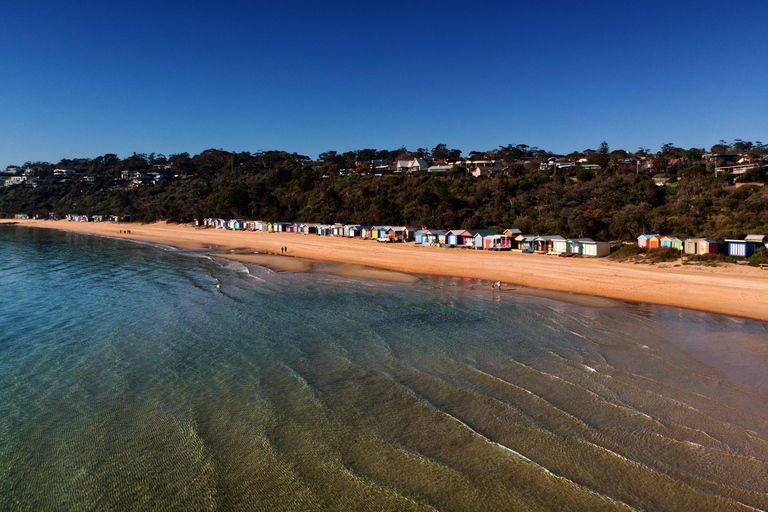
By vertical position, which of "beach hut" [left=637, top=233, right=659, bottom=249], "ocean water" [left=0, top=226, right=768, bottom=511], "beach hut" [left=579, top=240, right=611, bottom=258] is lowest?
"ocean water" [left=0, top=226, right=768, bottom=511]

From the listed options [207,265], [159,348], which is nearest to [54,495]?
[159,348]

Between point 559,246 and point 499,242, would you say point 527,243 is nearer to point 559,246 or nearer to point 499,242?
point 499,242

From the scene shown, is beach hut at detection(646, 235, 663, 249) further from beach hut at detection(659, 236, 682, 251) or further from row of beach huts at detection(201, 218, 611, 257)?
row of beach huts at detection(201, 218, 611, 257)

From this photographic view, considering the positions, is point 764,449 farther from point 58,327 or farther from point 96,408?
point 58,327

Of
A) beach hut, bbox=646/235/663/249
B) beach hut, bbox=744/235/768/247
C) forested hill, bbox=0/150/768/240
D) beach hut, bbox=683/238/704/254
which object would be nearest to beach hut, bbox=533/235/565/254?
forested hill, bbox=0/150/768/240

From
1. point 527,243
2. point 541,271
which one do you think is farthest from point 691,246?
point 527,243

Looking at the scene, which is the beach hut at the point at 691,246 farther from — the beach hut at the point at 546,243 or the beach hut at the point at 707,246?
the beach hut at the point at 546,243
